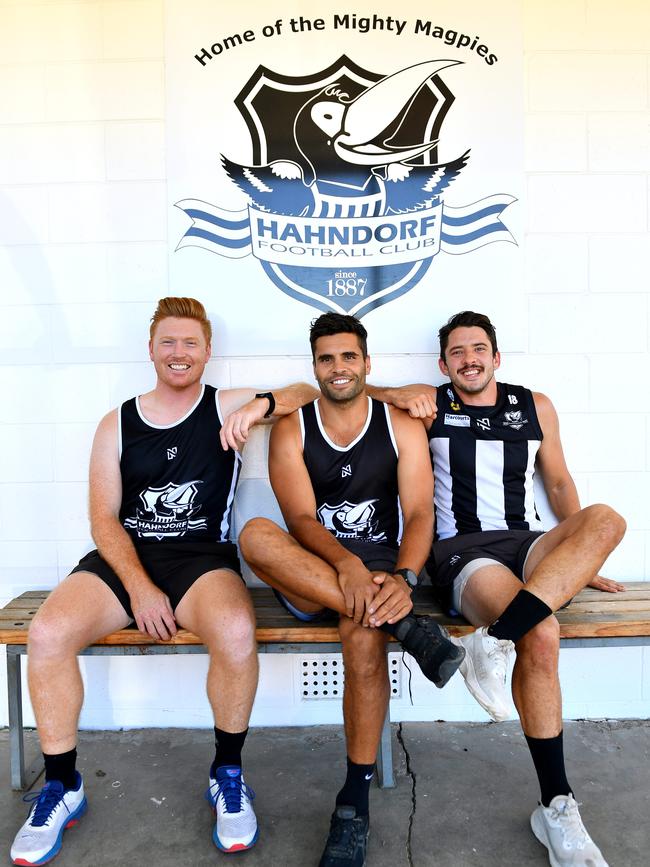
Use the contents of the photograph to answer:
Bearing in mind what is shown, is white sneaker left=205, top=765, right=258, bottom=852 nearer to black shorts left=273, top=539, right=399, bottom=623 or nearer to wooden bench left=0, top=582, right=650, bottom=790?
wooden bench left=0, top=582, right=650, bottom=790

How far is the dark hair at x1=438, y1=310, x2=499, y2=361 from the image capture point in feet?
8.05

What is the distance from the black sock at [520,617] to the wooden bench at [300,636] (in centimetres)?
23

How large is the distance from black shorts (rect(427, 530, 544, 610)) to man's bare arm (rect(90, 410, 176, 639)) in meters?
0.92

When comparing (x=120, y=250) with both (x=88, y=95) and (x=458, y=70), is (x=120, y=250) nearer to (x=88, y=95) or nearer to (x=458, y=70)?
(x=88, y=95)

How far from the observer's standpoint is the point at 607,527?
6.48 ft

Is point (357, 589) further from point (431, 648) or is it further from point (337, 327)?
point (337, 327)

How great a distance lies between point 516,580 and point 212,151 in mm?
1994

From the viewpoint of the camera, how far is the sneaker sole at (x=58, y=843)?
1.79m

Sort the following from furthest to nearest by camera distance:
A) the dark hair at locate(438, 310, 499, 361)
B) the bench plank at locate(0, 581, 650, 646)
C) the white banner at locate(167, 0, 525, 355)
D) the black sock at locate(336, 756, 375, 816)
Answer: the white banner at locate(167, 0, 525, 355)
the dark hair at locate(438, 310, 499, 361)
the bench plank at locate(0, 581, 650, 646)
the black sock at locate(336, 756, 375, 816)

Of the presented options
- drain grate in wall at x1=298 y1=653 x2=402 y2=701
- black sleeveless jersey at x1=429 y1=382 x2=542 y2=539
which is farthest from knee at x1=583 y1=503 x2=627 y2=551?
drain grate in wall at x1=298 y1=653 x2=402 y2=701

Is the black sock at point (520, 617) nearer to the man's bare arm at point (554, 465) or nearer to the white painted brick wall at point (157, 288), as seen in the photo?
the man's bare arm at point (554, 465)

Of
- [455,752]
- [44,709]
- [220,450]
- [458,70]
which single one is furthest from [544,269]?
[44,709]

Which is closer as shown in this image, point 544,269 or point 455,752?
point 455,752

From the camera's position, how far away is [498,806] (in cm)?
204
